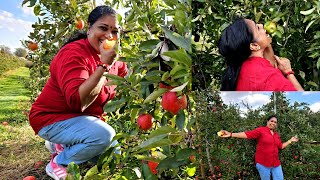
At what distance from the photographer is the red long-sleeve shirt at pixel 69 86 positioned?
145 centimetres

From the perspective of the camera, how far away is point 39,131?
179 cm

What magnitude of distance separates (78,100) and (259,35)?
0.85 meters

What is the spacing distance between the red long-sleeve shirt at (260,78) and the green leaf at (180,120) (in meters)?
0.19

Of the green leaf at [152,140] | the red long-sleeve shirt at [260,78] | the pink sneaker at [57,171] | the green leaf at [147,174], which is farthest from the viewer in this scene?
the pink sneaker at [57,171]

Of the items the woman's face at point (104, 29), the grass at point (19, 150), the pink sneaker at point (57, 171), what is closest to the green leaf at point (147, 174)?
the woman's face at point (104, 29)

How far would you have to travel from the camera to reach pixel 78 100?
56.6 inches

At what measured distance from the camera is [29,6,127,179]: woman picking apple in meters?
1.46

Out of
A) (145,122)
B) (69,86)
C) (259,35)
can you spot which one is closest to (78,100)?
(69,86)

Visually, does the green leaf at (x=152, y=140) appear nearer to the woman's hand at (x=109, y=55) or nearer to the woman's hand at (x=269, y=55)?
the woman's hand at (x=269, y=55)

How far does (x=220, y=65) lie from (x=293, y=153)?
0.21m

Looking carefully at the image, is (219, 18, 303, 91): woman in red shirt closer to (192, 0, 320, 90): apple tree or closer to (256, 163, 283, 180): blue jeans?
(192, 0, 320, 90): apple tree

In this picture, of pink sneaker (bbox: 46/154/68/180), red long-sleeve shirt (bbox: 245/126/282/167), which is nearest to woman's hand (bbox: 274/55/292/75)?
red long-sleeve shirt (bbox: 245/126/282/167)

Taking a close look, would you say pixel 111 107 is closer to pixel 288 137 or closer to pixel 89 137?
pixel 89 137

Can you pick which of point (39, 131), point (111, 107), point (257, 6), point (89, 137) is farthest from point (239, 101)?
point (39, 131)
